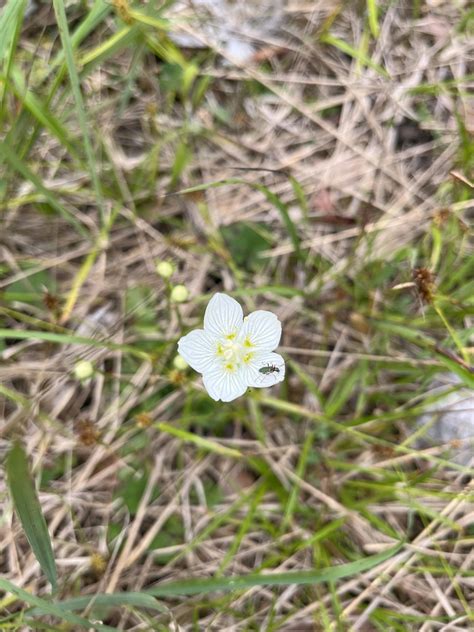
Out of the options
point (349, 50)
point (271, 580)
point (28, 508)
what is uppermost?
point (349, 50)

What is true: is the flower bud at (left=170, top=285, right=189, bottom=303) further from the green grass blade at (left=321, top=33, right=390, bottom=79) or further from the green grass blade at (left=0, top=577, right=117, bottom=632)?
the green grass blade at (left=321, top=33, right=390, bottom=79)

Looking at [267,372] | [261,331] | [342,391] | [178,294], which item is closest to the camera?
[267,372]

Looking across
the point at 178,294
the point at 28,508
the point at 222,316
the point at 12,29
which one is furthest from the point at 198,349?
the point at 12,29

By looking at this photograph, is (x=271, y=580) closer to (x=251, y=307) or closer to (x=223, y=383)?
(x=223, y=383)

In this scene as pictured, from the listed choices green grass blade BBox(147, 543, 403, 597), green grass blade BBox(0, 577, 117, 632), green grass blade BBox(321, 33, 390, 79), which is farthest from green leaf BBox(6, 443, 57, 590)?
green grass blade BBox(321, 33, 390, 79)

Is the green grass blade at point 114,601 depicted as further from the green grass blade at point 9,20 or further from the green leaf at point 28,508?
the green grass blade at point 9,20

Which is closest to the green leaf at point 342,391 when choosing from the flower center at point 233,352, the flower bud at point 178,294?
the flower center at point 233,352

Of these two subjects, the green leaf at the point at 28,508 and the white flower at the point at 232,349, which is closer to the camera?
the green leaf at the point at 28,508

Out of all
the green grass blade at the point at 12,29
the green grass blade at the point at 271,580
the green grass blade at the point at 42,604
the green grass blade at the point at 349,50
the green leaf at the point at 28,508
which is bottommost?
the green grass blade at the point at 271,580
